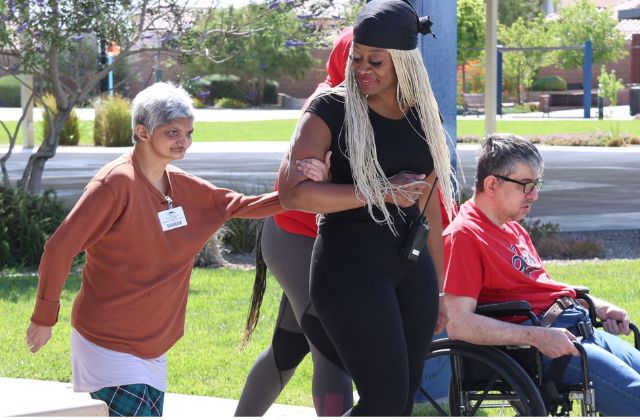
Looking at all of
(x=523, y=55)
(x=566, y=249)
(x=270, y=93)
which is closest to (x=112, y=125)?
(x=566, y=249)

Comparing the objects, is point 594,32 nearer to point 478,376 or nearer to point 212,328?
point 212,328

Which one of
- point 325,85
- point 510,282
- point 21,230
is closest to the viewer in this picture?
point 325,85

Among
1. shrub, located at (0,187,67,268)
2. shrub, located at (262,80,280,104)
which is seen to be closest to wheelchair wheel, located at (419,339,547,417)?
shrub, located at (0,187,67,268)

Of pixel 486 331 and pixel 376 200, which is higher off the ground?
pixel 376 200

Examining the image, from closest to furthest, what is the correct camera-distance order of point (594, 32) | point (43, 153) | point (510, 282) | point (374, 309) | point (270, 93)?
point (374, 309) < point (510, 282) < point (43, 153) < point (270, 93) < point (594, 32)

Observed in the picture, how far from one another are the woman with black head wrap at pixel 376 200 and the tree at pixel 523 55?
51.9 m

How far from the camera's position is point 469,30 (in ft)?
185

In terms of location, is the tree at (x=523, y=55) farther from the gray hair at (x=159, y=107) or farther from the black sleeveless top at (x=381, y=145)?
the black sleeveless top at (x=381, y=145)

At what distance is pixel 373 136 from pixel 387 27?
1.09 ft

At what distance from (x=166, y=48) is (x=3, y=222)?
277cm

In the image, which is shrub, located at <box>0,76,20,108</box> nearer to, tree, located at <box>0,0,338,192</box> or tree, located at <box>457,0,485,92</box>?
tree, located at <box>457,0,485,92</box>

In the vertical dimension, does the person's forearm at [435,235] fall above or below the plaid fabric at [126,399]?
above

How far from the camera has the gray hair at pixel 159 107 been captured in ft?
13.1

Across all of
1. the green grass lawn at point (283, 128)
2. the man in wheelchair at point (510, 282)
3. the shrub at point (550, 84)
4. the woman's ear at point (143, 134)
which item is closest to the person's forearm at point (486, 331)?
the man in wheelchair at point (510, 282)
